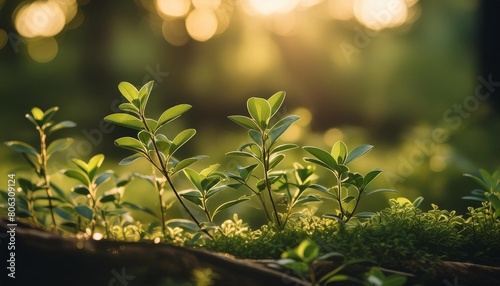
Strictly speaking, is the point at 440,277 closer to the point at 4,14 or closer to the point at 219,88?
the point at 219,88

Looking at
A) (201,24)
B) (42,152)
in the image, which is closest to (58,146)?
(42,152)

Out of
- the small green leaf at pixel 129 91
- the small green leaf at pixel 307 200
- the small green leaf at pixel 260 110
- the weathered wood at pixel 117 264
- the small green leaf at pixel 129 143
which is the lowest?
the weathered wood at pixel 117 264

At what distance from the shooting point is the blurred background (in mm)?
2590

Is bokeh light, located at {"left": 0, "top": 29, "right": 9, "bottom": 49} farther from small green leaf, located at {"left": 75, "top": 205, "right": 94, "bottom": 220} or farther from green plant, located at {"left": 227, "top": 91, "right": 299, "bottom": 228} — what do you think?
green plant, located at {"left": 227, "top": 91, "right": 299, "bottom": 228}

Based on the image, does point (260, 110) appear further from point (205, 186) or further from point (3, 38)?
point (3, 38)

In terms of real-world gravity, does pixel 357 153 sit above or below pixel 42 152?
below

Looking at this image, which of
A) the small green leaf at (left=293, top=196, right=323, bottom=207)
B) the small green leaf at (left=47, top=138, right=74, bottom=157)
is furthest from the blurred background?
the small green leaf at (left=293, top=196, right=323, bottom=207)

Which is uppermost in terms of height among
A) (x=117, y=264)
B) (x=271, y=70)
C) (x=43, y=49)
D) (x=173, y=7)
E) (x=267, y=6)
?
(x=173, y=7)

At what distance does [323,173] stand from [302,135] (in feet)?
1.20

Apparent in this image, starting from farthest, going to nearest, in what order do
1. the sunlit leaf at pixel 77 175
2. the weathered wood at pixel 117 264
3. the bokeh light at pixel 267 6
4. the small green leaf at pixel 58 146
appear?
the bokeh light at pixel 267 6 → the small green leaf at pixel 58 146 → the sunlit leaf at pixel 77 175 → the weathered wood at pixel 117 264

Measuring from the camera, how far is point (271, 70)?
3.69 meters

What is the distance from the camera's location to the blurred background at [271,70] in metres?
2.59

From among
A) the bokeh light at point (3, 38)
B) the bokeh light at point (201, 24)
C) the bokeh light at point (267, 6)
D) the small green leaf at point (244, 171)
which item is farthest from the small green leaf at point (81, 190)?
the bokeh light at point (3, 38)

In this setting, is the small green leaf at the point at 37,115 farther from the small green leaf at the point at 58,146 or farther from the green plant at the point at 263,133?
the green plant at the point at 263,133
